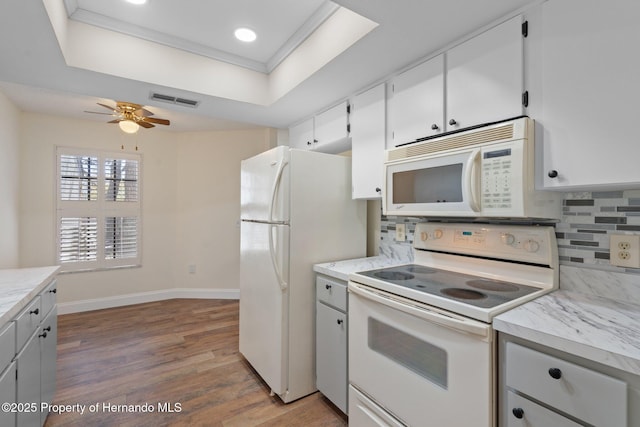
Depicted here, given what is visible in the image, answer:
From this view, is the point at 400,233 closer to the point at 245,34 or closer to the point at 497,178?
the point at 497,178

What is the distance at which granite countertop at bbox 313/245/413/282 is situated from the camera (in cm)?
189

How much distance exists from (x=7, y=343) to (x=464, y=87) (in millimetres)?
2310

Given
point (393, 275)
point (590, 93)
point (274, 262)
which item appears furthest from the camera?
point (274, 262)

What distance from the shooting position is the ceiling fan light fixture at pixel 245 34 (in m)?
2.02

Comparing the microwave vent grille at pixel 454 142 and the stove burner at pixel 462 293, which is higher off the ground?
the microwave vent grille at pixel 454 142

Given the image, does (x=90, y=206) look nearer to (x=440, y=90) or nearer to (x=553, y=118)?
(x=440, y=90)

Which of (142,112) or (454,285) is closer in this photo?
(454,285)

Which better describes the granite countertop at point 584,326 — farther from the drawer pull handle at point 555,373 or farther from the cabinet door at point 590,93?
the cabinet door at point 590,93

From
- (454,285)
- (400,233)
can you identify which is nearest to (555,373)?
(454,285)

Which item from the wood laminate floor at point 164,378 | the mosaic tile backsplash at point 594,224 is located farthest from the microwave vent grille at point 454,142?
the wood laminate floor at point 164,378

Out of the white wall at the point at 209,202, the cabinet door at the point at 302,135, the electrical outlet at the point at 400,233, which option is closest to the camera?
the electrical outlet at the point at 400,233

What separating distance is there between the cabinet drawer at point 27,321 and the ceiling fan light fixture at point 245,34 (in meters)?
1.95

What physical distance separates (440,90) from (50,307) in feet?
8.54

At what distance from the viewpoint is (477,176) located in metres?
1.41
